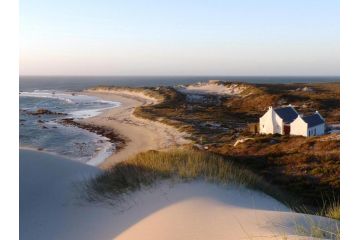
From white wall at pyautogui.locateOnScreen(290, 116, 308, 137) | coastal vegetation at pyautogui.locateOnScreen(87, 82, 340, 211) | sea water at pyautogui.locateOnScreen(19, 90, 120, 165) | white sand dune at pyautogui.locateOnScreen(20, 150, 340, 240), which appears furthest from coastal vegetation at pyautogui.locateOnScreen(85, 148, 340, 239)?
white wall at pyautogui.locateOnScreen(290, 116, 308, 137)

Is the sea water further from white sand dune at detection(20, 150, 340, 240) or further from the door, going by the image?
the door

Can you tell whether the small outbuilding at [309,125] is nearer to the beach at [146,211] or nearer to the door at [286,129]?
the door at [286,129]

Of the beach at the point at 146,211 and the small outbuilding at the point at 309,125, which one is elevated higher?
the small outbuilding at the point at 309,125

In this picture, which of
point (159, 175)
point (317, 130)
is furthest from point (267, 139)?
point (159, 175)

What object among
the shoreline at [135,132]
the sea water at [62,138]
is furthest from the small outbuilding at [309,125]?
the sea water at [62,138]
